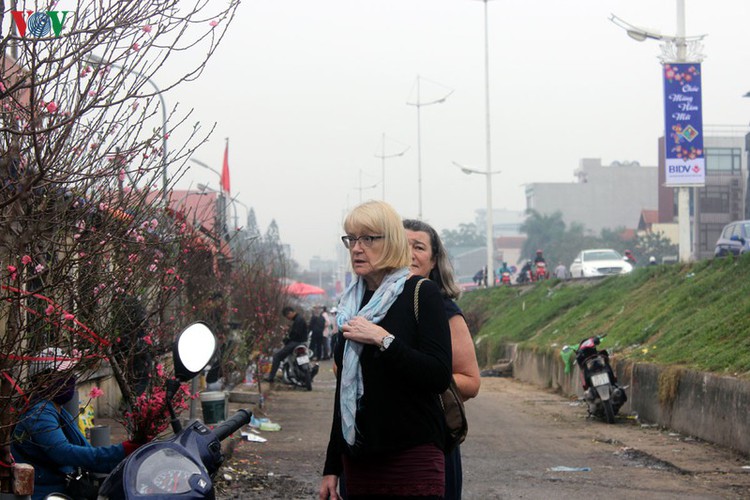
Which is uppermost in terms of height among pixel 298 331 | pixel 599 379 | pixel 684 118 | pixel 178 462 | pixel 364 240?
pixel 684 118

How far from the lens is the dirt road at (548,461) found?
9.37m

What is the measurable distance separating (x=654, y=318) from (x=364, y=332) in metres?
15.5

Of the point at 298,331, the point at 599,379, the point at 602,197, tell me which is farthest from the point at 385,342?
the point at 602,197

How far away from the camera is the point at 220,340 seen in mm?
15273

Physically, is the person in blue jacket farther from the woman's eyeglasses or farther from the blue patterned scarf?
the woman's eyeglasses

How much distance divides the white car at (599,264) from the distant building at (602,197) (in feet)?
319

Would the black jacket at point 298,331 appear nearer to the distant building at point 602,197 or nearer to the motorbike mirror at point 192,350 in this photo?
the motorbike mirror at point 192,350

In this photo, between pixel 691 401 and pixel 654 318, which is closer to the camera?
pixel 691 401

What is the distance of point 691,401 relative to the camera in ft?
42.5

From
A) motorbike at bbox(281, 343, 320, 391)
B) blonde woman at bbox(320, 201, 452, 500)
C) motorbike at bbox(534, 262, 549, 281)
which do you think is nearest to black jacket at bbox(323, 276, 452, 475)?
blonde woman at bbox(320, 201, 452, 500)

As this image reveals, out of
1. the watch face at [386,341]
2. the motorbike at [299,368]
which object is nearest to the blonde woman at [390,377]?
the watch face at [386,341]

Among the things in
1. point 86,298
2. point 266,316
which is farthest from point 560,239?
point 86,298

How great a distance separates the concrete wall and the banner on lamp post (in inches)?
279

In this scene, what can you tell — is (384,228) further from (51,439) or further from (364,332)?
(51,439)
